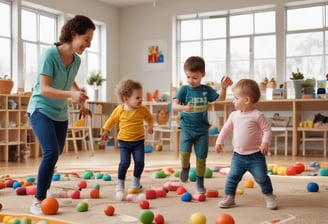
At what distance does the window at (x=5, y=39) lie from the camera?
7723 mm

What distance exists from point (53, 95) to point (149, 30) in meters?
7.61

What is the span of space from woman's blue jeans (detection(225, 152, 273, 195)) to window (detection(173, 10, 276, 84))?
6421mm

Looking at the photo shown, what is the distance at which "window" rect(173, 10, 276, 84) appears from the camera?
902cm

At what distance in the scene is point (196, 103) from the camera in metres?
3.37

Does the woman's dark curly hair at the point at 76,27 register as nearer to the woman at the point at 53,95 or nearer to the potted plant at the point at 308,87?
the woman at the point at 53,95

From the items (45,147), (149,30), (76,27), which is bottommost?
(45,147)

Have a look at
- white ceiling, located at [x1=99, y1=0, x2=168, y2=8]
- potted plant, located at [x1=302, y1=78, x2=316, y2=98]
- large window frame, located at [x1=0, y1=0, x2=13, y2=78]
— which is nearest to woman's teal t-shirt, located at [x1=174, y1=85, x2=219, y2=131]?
potted plant, located at [x1=302, y1=78, x2=316, y2=98]

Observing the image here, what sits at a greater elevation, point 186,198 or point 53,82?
point 53,82

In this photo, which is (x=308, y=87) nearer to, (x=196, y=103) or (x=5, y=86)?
(x=196, y=103)

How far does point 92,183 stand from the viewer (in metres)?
3.88

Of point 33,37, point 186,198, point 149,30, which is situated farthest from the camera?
point 149,30

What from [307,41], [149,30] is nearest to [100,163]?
[149,30]

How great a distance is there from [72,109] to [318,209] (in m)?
6.60

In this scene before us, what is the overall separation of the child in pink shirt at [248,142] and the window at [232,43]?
6.35 meters
